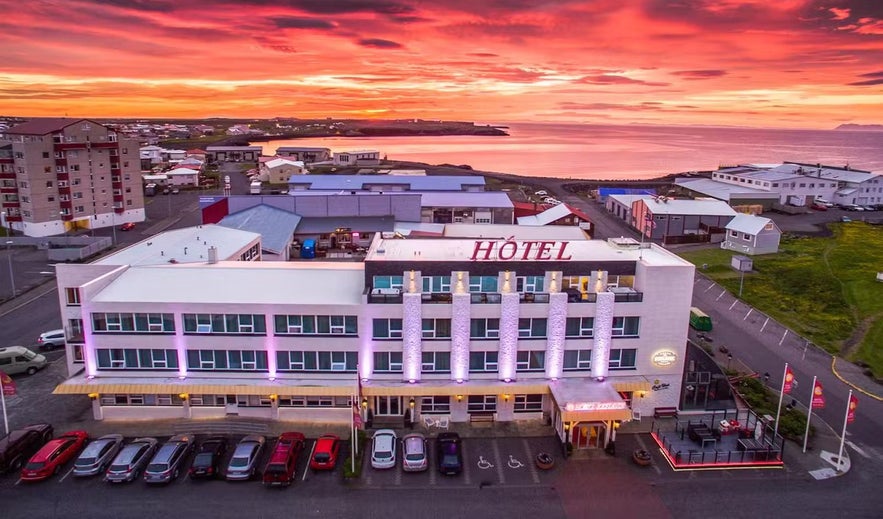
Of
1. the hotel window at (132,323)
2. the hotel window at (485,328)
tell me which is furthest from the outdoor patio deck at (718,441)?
the hotel window at (132,323)

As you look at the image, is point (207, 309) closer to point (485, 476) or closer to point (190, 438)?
point (190, 438)

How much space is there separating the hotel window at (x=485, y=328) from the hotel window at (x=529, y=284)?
3184 millimetres

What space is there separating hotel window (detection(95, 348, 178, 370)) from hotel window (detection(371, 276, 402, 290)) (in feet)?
46.6

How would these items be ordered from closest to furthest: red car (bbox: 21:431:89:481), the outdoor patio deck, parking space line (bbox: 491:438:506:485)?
red car (bbox: 21:431:89:481), parking space line (bbox: 491:438:506:485), the outdoor patio deck

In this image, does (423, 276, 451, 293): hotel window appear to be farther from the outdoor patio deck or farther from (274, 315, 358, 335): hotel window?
the outdoor patio deck

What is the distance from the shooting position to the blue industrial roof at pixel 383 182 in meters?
114

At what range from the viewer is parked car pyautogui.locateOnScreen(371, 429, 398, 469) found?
35.0 meters

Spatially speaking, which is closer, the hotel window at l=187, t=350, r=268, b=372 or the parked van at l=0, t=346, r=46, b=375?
the hotel window at l=187, t=350, r=268, b=372

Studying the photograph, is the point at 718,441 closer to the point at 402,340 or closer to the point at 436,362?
the point at 436,362

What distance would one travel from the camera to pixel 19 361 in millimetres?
46875

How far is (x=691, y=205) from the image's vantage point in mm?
100875

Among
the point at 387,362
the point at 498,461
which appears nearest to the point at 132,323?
the point at 387,362

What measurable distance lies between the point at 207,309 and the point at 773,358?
4706 cm

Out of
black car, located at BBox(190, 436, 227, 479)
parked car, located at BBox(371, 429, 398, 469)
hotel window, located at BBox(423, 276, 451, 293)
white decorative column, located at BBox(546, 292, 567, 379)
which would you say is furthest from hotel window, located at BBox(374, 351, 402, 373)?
black car, located at BBox(190, 436, 227, 479)
